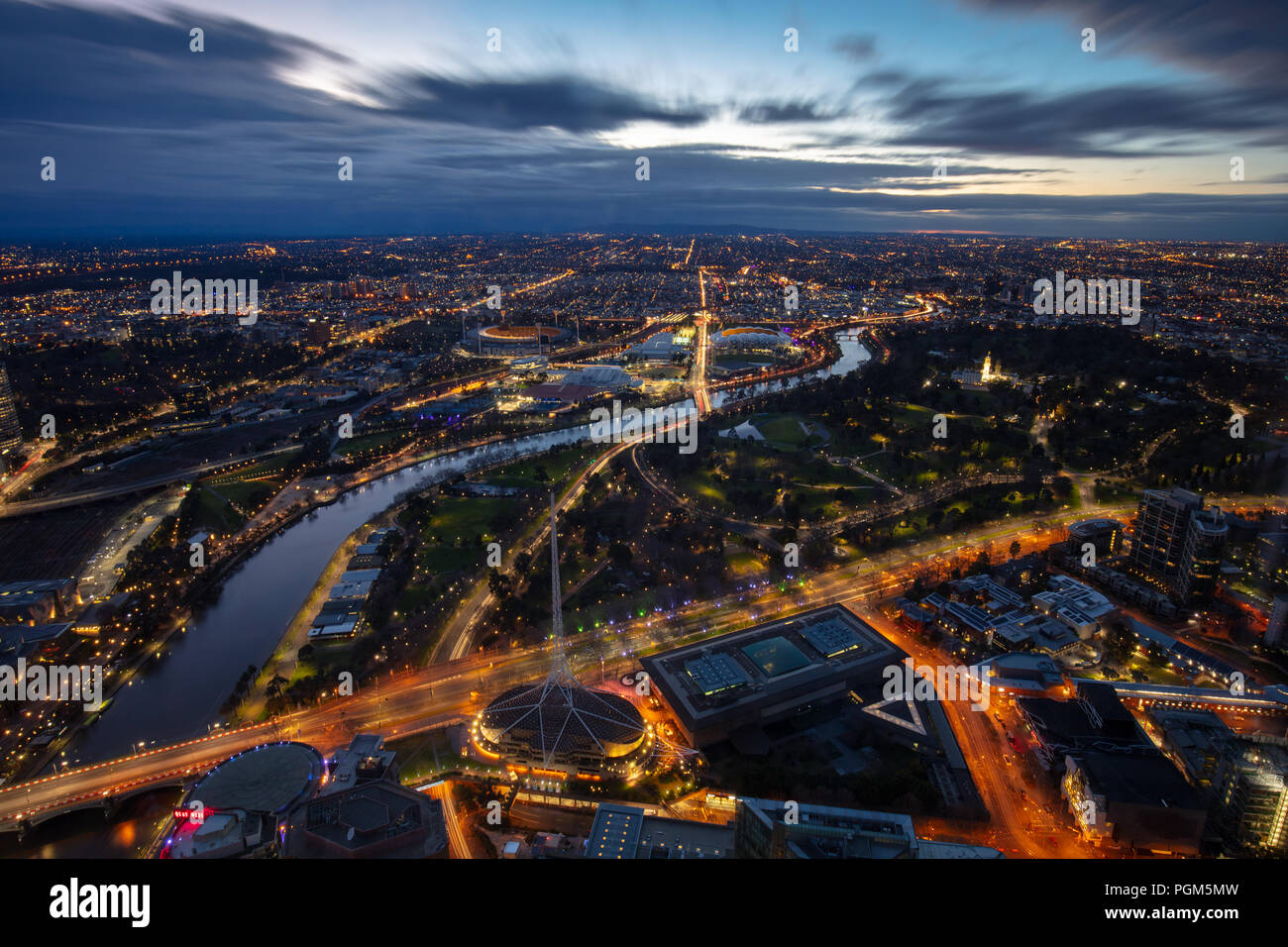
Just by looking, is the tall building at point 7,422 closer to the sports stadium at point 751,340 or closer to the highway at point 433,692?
the highway at point 433,692

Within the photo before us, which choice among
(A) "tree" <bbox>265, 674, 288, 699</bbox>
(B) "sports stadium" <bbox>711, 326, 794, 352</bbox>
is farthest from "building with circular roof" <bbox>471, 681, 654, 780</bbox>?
(B) "sports stadium" <bbox>711, 326, 794, 352</bbox>

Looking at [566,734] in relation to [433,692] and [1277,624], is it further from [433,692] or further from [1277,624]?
[1277,624]

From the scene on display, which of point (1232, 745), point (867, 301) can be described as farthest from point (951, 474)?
point (867, 301)

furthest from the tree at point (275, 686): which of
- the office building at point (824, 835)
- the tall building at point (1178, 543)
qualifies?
the tall building at point (1178, 543)

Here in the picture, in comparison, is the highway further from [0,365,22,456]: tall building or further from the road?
[0,365,22,456]: tall building

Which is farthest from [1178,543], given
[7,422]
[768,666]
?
[7,422]
